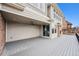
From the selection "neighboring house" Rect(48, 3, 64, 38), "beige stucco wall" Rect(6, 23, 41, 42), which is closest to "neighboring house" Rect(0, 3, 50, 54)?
"beige stucco wall" Rect(6, 23, 41, 42)

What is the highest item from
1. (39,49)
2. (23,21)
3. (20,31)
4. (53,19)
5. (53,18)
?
(53,18)

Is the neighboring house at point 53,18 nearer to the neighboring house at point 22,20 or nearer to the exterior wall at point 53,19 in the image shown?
the exterior wall at point 53,19

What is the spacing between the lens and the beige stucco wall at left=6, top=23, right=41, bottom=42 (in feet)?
27.2

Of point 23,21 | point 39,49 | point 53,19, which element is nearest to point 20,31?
point 23,21

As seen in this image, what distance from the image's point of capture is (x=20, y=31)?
9.88m

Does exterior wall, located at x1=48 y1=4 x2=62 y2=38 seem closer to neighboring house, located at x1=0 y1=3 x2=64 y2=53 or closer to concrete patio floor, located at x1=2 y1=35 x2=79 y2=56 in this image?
neighboring house, located at x1=0 y1=3 x2=64 y2=53

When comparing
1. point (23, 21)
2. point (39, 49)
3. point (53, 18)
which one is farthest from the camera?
point (53, 18)

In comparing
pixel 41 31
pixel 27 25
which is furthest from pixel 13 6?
pixel 41 31

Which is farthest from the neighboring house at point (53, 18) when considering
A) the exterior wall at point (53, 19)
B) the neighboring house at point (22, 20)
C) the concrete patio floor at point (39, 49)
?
the concrete patio floor at point (39, 49)

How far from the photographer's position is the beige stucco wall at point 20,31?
8289mm

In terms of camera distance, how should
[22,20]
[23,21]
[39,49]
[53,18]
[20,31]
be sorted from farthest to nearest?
[53,18], [20,31], [23,21], [22,20], [39,49]

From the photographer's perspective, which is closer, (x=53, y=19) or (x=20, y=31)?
(x=20, y=31)

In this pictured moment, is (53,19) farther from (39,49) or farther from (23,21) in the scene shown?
(39,49)

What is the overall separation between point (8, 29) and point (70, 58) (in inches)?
220
